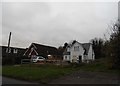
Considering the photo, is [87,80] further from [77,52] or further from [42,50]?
[42,50]

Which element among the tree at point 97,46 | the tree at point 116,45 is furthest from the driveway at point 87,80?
the tree at point 97,46

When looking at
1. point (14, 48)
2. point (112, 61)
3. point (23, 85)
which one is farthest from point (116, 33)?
point (14, 48)

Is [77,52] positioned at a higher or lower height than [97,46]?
lower

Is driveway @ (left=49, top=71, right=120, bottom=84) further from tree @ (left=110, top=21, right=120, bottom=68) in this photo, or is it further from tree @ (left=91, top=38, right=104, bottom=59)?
tree @ (left=91, top=38, right=104, bottom=59)

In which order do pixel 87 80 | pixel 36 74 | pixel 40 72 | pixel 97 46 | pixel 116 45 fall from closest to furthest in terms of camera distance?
pixel 87 80 → pixel 36 74 → pixel 40 72 → pixel 116 45 → pixel 97 46

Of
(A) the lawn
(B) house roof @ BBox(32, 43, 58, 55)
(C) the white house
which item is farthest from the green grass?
(B) house roof @ BBox(32, 43, 58, 55)

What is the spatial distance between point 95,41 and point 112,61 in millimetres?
50067

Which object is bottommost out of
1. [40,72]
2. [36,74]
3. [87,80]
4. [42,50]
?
[87,80]

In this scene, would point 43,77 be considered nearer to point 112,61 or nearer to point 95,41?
point 112,61

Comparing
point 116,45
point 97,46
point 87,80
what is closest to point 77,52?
point 97,46

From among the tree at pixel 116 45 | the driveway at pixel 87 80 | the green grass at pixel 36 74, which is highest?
the tree at pixel 116 45

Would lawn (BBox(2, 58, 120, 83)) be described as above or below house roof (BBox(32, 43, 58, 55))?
below

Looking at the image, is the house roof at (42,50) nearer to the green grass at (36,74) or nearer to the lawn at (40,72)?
the lawn at (40,72)

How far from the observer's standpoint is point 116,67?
91.1 feet
